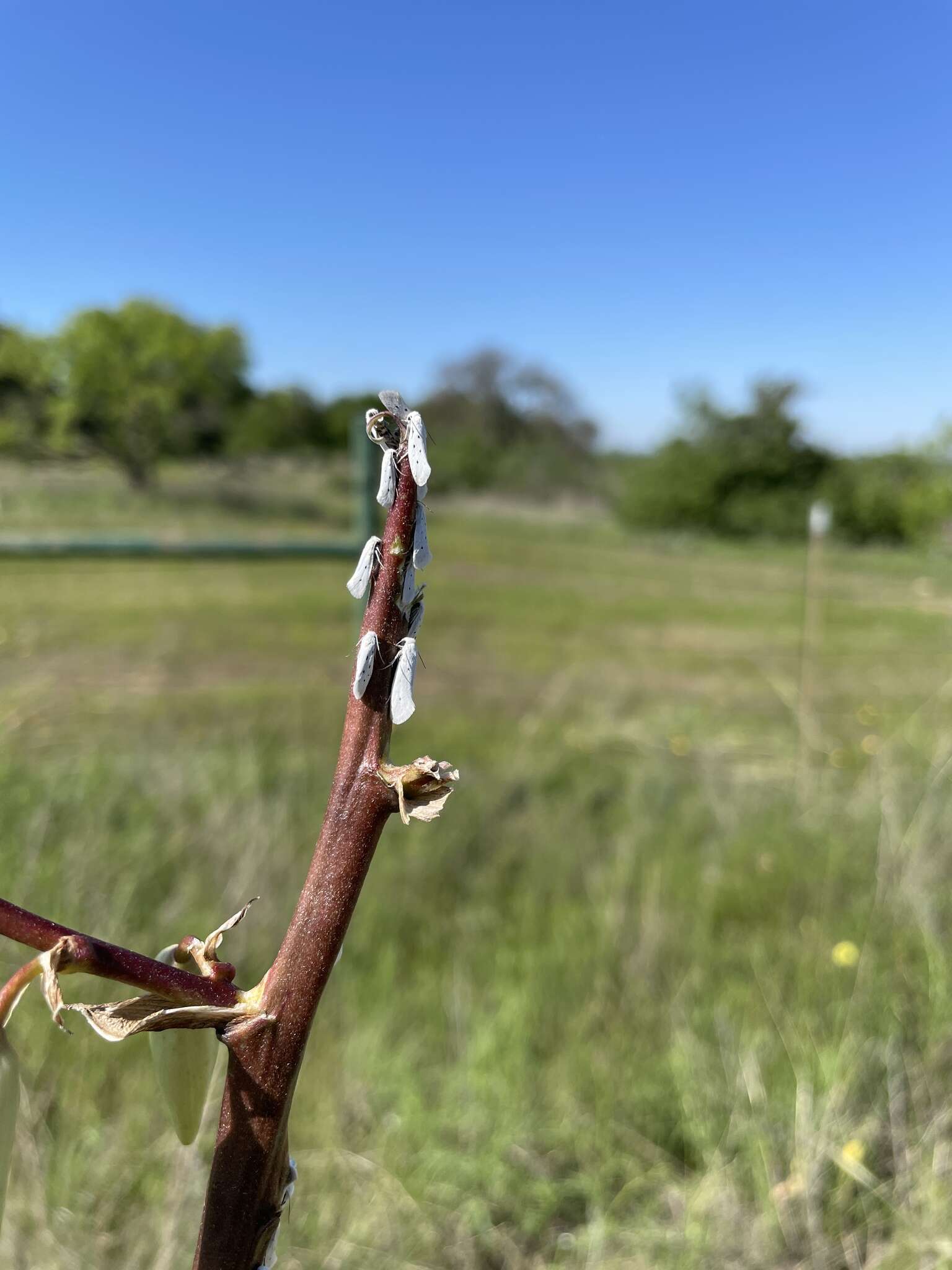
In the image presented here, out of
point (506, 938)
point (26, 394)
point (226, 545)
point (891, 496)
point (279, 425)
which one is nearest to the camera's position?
point (506, 938)

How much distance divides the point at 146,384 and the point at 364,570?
121 inches

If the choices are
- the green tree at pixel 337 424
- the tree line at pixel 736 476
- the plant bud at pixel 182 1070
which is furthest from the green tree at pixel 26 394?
the tree line at pixel 736 476

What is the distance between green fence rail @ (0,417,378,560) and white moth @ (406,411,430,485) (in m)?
1.84

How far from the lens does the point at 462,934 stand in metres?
1.54

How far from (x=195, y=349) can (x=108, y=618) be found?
1082mm

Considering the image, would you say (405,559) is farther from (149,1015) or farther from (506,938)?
(506,938)

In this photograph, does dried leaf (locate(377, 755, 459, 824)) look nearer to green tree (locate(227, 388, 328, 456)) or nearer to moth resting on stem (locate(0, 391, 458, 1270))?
moth resting on stem (locate(0, 391, 458, 1270))

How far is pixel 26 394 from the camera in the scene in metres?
2.72

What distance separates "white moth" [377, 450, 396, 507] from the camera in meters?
0.17

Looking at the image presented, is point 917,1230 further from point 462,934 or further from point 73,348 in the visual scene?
point 73,348

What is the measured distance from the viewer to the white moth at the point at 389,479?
17 cm

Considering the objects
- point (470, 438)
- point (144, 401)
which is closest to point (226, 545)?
point (144, 401)

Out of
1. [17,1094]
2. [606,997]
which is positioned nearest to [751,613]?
[606,997]

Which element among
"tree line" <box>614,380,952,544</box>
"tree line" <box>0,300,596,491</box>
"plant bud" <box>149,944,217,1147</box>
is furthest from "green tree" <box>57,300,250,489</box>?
"tree line" <box>614,380,952,544</box>
